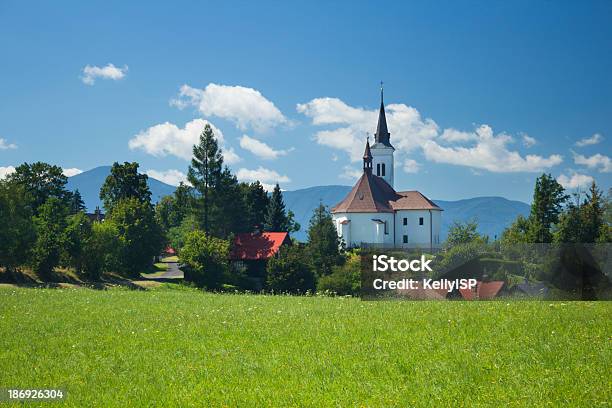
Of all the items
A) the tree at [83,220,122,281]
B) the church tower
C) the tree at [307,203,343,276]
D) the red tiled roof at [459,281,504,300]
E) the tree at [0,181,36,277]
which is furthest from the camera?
→ the church tower

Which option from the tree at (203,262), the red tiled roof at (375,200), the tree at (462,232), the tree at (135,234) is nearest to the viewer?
the tree at (135,234)

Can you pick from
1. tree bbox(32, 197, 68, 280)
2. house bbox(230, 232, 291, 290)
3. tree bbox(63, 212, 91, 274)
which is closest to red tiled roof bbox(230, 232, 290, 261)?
house bbox(230, 232, 291, 290)

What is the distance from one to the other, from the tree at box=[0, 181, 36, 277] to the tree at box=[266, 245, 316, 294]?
23.4 m

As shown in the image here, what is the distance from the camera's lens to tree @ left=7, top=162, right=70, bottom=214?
6919 centimetres

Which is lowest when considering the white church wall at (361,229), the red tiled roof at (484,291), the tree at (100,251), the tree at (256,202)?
the red tiled roof at (484,291)

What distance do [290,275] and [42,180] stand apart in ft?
111

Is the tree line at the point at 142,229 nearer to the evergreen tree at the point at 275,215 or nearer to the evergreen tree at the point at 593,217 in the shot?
the evergreen tree at the point at 275,215

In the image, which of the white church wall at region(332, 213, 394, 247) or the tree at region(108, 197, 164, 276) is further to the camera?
the white church wall at region(332, 213, 394, 247)

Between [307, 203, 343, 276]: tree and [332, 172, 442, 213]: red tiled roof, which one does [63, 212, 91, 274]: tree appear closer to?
[307, 203, 343, 276]: tree

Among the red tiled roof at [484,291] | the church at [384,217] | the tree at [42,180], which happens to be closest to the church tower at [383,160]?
the church at [384,217]

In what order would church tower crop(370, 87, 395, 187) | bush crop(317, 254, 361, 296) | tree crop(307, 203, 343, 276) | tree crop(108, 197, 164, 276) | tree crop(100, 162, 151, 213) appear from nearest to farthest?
bush crop(317, 254, 361, 296), tree crop(108, 197, 164, 276), tree crop(307, 203, 343, 276), tree crop(100, 162, 151, 213), church tower crop(370, 87, 395, 187)

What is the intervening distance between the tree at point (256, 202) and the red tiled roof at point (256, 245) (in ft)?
45.6

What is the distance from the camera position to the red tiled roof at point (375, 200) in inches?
3291

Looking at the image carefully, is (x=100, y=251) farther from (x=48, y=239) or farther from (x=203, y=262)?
(x=203, y=262)
